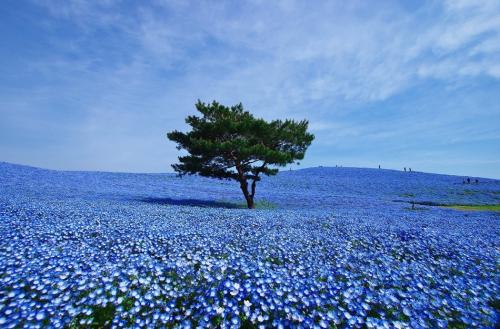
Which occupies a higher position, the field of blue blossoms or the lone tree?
the lone tree

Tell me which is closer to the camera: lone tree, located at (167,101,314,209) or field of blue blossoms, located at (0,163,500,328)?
field of blue blossoms, located at (0,163,500,328)

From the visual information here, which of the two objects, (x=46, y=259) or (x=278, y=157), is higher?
(x=278, y=157)

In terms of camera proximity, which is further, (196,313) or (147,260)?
(147,260)

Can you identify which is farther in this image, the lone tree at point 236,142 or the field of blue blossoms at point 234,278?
the lone tree at point 236,142

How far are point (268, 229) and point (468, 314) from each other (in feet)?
20.2

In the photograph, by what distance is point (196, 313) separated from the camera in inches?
160

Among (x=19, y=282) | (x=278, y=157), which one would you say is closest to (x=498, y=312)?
(x=19, y=282)

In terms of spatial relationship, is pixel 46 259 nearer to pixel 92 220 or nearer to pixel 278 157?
pixel 92 220

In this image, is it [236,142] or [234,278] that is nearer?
[234,278]

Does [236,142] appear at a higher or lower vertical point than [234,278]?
higher

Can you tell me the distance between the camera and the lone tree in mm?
Result: 17703

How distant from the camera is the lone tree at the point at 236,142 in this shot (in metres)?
17.7

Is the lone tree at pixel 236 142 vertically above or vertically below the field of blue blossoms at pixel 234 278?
above

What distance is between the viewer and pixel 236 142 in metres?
17.5
